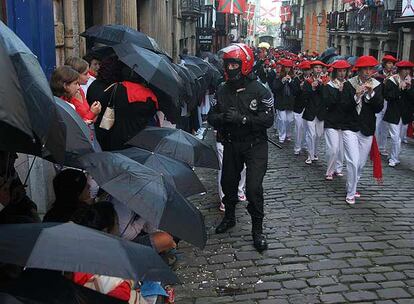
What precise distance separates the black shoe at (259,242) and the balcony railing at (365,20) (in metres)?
20.6

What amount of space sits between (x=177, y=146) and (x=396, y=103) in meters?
7.15

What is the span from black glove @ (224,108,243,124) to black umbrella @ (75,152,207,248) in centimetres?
242

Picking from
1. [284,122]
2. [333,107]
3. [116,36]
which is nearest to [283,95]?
[284,122]

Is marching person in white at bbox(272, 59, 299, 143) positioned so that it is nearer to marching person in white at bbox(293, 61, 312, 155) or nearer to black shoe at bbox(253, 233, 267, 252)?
marching person in white at bbox(293, 61, 312, 155)

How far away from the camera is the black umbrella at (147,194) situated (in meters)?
3.45

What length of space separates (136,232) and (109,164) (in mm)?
729

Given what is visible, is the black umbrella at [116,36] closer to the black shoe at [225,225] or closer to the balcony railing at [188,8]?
the black shoe at [225,225]

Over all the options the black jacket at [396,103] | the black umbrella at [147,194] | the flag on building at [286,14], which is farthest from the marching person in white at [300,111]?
the flag on building at [286,14]

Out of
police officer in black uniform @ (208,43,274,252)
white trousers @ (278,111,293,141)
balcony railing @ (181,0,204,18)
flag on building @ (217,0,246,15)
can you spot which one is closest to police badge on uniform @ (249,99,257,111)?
police officer in black uniform @ (208,43,274,252)

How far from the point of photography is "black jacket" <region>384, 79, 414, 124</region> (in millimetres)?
10875

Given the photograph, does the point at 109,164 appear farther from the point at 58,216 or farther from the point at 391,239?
the point at 391,239

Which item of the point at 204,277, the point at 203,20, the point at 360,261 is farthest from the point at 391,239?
the point at 203,20

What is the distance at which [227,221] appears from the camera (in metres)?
6.78

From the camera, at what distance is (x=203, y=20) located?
38125mm
